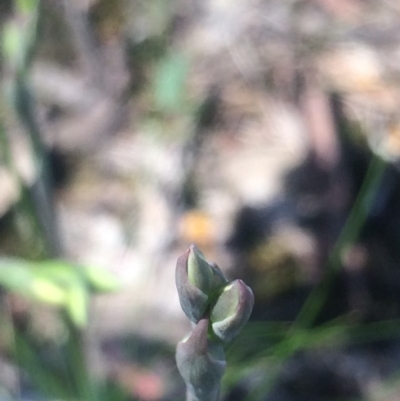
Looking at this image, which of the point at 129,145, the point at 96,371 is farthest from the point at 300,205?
the point at 96,371

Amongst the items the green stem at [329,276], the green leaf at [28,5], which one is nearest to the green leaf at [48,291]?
the green leaf at [28,5]

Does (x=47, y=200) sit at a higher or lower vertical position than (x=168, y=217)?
higher

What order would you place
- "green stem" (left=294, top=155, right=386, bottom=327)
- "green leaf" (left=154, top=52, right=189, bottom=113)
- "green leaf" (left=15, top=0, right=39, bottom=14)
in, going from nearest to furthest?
"green leaf" (left=15, top=0, right=39, bottom=14), "green stem" (left=294, top=155, right=386, bottom=327), "green leaf" (left=154, top=52, right=189, bottom=113)

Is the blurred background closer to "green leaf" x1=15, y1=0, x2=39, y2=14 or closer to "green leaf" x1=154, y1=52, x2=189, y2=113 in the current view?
"green leaf" x1=154, y1=52, x2=189, y2=113

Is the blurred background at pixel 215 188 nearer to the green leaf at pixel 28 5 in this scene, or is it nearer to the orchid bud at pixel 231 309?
the green leaf at pixel 28 5

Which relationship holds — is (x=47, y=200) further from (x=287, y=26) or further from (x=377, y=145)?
(x=287, y=26)

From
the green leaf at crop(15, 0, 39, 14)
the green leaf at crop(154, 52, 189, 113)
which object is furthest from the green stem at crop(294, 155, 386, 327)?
the green leaf at crop(15, 0, 39, 14)
